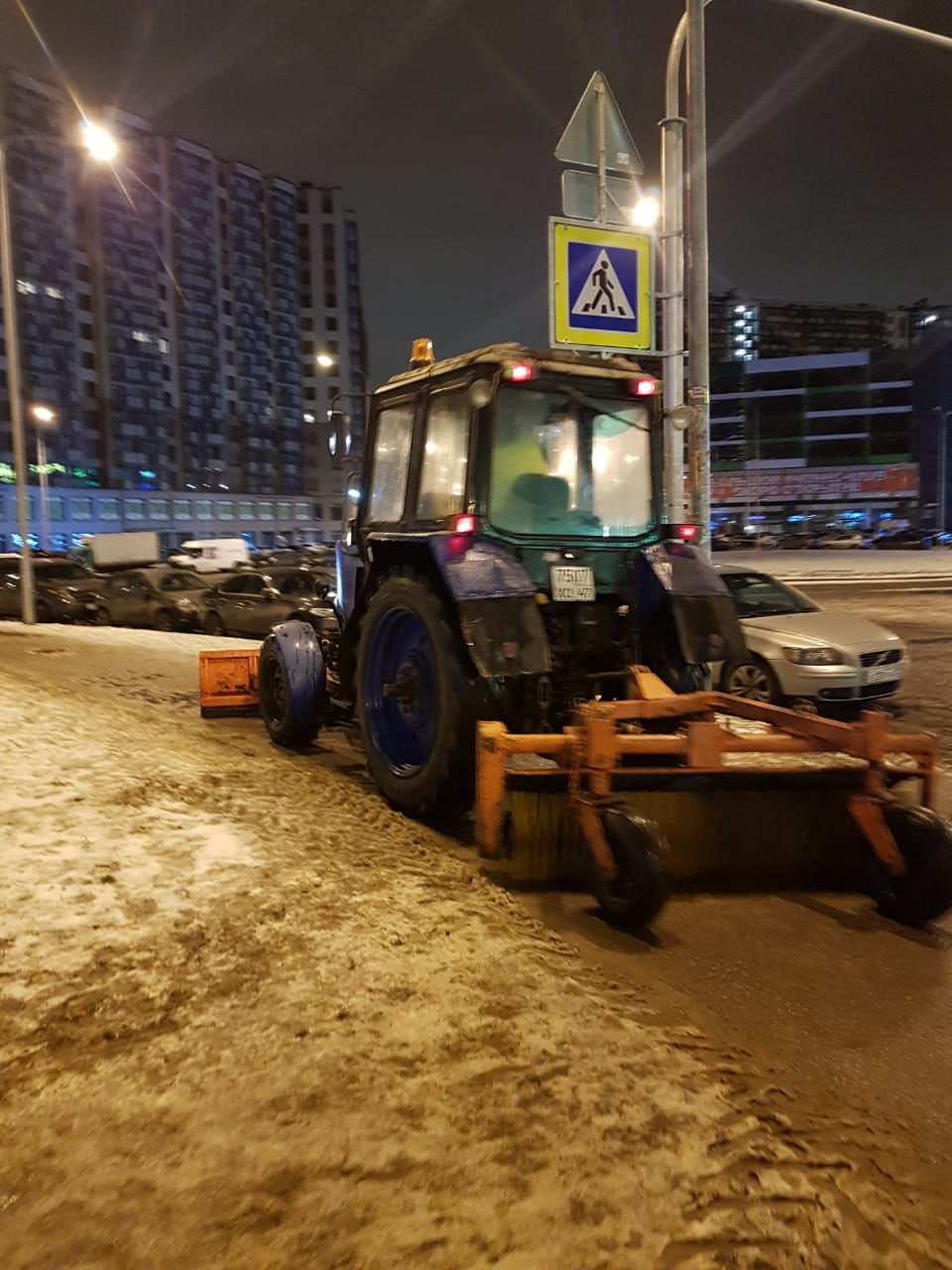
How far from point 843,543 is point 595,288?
2289 inches

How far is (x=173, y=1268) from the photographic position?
2.38 metres

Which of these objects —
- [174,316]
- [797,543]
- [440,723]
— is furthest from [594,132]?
[174,316]

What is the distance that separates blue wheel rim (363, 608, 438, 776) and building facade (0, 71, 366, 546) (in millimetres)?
72526

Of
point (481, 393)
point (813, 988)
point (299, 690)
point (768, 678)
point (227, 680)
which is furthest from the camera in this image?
point (768, 678)

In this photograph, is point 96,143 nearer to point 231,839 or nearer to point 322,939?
point 231,839

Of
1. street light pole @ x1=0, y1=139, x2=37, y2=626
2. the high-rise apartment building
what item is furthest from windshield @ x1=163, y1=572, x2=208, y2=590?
the high-rise apartment building

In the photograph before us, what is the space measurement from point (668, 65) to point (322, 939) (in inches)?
400

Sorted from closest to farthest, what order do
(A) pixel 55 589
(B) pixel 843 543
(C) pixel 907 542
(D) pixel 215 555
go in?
1. (A) pixel 55 589
2. (D) pixel 215 555
3. (B) pixel 843 543
4. (C) pixel 907 542

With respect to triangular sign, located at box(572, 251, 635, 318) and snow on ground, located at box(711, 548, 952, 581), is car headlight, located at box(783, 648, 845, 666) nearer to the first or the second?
triangular sign, located at box(572, 251, 635, 318)

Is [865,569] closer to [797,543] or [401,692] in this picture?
[797,543]

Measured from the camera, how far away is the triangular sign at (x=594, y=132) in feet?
32.4

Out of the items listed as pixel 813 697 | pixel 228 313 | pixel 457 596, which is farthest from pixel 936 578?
pixel 228 313

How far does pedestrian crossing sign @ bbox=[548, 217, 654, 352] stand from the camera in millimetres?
9266

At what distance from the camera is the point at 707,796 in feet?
16.8
